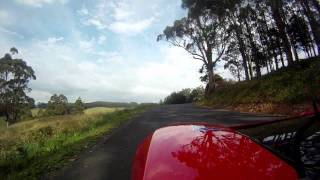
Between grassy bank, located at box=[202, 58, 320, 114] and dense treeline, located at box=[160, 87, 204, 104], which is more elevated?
dense treeline, located at box=[160, 87, 204, 104]

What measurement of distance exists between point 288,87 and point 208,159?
2270cm

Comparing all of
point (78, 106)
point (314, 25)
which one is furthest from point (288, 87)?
Result: point (78, 106)

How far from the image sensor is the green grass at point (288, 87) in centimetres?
2118

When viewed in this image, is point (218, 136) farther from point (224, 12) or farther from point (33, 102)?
point (33, 102)

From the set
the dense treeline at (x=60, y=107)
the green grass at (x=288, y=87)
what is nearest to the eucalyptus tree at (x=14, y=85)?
the dense treeline at (x=60, y=107)

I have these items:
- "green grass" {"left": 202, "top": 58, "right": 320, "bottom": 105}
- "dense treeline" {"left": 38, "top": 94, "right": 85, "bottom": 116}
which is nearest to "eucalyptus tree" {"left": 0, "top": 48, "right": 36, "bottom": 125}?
"dense treeline" {"left": 38, "top": 94, "right": 85, "bottom": 116}

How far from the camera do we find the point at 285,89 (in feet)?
77.4

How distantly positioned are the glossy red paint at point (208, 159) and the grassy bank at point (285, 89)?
16.7 meters

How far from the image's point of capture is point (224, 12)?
133ft

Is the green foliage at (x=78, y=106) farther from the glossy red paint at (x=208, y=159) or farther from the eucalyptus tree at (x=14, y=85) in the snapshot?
the glossy red paint at (x=208, y=159)

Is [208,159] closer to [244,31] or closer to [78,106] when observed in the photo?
[244,31]

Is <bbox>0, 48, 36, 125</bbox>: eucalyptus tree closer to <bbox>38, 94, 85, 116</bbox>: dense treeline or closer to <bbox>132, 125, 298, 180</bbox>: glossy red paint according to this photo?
<bbox>38, 94, 85, 116</bbox>: dense treeline

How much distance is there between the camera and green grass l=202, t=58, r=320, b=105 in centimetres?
2118

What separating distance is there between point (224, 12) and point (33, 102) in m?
42.7
